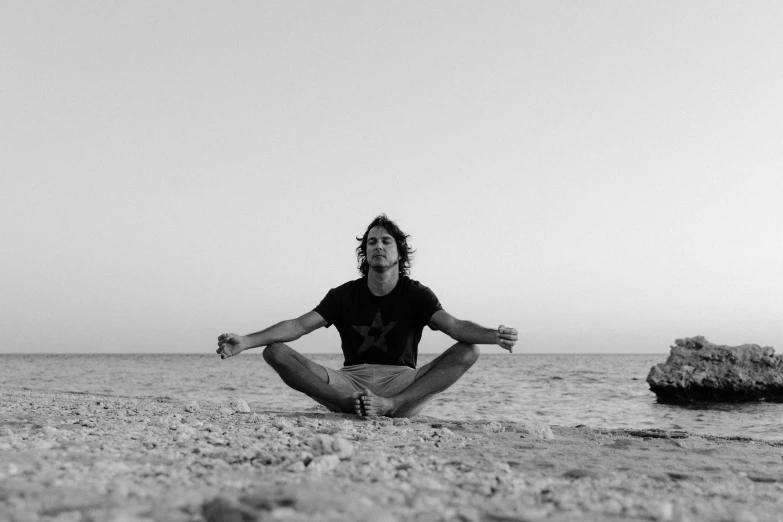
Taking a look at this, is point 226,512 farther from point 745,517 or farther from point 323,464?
point 745,517

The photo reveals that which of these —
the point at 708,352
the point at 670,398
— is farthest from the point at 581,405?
the point at 708,352

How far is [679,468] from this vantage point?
3.69m

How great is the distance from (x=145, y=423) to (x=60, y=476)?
246cm

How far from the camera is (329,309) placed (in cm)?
640

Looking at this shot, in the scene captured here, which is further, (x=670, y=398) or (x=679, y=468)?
(x=670, y=398)

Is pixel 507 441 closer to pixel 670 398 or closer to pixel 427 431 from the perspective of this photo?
pixel 427 431

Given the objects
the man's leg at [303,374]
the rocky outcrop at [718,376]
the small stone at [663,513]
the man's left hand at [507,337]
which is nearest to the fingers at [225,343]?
the man's leg at [303,374]

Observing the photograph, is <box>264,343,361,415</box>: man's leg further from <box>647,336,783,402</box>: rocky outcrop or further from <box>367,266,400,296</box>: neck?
<box>647,336,783,402</box>: rocky outcrop

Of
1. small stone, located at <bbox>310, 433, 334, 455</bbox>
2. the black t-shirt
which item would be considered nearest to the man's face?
the black t-shirt

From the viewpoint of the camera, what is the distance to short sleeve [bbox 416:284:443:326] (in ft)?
20.3

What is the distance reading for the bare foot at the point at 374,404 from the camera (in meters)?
5.69

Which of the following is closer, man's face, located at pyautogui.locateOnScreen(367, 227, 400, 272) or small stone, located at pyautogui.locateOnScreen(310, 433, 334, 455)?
small stone, located at pyautogui.locateOnScreen(310, 433, 334, 455)

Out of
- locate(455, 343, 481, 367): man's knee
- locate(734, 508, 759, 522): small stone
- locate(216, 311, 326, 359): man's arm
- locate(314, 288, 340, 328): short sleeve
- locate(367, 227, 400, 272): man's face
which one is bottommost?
locate(734, 508, 759, 522): small stone

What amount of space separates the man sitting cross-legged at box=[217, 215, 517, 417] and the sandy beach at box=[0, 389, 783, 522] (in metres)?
0.93
